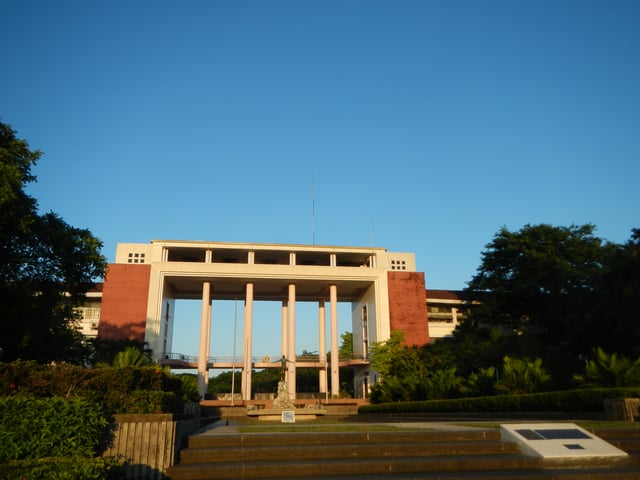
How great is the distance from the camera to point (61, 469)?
17.0 feet

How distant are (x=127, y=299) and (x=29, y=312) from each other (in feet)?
68.5

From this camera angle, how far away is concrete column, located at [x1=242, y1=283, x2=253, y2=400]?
44600mm

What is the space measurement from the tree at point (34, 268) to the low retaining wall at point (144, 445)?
1576 centimetres

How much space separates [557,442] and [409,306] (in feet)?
131

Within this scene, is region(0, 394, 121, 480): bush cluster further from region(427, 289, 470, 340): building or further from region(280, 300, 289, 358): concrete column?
region(427, 289, 470, 340): building

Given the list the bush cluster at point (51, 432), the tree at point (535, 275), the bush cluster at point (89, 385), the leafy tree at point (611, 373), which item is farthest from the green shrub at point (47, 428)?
the tree at point (535, 275)

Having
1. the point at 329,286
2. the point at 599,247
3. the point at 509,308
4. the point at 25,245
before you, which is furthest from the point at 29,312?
the point at 599,247

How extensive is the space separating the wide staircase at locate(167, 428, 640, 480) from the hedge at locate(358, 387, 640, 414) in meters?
5.03

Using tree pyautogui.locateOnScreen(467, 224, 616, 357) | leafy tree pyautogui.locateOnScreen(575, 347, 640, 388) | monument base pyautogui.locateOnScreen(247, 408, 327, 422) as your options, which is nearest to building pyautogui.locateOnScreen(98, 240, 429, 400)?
tree pyautogui.locateOnScreen(467, 224, 616, 357)

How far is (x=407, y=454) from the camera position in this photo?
7699 millimetres

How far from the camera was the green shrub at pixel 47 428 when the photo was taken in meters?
6.18

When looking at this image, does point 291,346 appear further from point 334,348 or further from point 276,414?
point 276,414

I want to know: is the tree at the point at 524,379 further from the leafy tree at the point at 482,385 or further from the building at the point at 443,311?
the building at the point at 443,311

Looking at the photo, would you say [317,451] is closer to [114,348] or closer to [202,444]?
[202,444]
